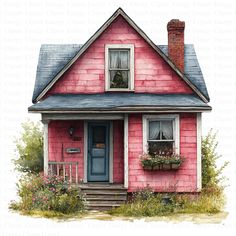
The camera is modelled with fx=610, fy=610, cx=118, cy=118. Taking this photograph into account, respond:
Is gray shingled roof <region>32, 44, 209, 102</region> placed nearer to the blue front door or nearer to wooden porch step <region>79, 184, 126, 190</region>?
the blue front door

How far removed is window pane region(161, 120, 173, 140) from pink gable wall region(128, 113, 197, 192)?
384 millimetres

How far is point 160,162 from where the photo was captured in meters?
22.9

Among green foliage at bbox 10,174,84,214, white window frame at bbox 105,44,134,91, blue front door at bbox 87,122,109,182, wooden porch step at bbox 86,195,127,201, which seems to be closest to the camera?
green foliage at bbox 10,174,84,214

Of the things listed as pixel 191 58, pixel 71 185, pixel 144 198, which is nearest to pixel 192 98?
pixel 191 58

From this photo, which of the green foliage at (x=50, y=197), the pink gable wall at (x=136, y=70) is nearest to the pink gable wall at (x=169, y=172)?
the pink gable wall at (x=136, y=70)

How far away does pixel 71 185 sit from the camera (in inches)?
888

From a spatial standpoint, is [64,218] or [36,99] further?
[36,99]

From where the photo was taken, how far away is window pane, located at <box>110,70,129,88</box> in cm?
2405

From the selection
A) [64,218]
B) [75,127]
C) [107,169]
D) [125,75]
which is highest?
[125,75]

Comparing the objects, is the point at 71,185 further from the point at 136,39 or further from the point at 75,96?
the point at 136,39

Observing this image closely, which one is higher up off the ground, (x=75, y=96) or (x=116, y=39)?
(x=116, y=39)

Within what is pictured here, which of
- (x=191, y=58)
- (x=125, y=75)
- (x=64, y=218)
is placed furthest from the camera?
(x=191, y=58)

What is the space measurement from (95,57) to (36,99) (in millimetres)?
2869

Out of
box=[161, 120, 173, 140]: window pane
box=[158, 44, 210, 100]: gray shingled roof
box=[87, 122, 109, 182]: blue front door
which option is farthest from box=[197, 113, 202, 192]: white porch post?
box=[87, 122, 109, 182]: blue front door
